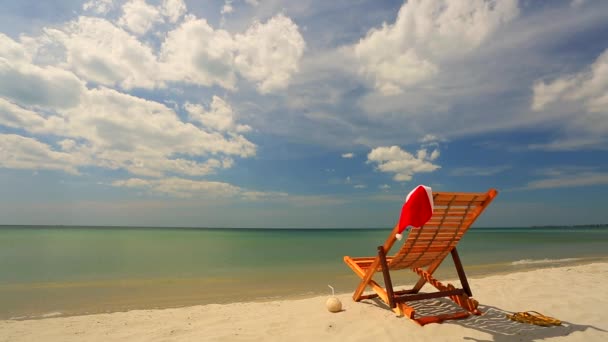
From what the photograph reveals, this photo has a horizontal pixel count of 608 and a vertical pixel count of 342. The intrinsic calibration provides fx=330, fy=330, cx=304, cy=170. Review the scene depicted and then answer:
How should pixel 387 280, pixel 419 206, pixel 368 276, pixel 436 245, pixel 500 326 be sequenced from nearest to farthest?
pixel 419 206
pixel 500 326
pixel 387 280
pixel 436 245
pixel 368 276

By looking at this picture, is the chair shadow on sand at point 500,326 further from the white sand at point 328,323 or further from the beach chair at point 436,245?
the beach chair at point 436,245

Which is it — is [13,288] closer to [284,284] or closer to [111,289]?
[111,289]

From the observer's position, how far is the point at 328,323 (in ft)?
13.8

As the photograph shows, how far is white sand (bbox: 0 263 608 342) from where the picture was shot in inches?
146

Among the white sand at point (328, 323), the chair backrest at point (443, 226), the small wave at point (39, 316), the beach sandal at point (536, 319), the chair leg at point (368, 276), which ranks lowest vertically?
the small wave at point (39, 316)

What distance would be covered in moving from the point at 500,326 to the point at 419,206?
6.19ft

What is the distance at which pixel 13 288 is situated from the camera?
8.05 meters

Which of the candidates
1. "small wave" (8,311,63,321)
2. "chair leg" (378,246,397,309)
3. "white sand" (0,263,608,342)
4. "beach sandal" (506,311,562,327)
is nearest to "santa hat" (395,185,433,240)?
"chair leg" (378,246,397,309)

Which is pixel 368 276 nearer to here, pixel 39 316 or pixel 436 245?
pixel 436 245

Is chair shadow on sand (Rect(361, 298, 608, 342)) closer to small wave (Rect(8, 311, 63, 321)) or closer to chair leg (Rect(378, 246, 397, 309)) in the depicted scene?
chair leg (Rect(378, 246, 397, 309))

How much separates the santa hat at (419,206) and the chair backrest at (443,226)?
151 millimetres

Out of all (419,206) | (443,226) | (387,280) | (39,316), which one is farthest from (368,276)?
(39,316)

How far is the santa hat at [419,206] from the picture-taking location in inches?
142

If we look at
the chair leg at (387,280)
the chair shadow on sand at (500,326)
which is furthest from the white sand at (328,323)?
the chair leg at (387,280)
